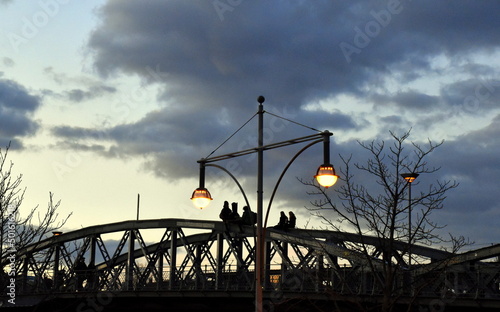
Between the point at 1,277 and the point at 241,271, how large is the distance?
642 inches

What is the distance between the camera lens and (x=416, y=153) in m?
26.2

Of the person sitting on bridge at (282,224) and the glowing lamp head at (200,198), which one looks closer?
the glowing lamp head at (200,198)

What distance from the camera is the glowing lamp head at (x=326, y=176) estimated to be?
1969 centimetres

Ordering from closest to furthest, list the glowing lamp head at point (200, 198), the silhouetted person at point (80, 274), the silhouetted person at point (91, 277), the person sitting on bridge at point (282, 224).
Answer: the glowing lamp head at point (200, 198) < the person sitting on bridge at point (282, 224) < the silhouetted person at point (91, 277) < the silhouetted person at point (80, 274)

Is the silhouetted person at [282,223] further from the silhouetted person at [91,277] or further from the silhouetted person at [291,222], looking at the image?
the silhouetted person at [91,277]

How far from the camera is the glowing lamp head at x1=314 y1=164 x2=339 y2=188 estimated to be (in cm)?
1969

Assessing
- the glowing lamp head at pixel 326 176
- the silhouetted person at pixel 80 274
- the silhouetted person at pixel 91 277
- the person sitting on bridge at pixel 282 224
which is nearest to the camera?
the glowing lamp head at pixel 326 176

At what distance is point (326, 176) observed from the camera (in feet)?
64.6

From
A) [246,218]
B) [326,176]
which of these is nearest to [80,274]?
[246,218]

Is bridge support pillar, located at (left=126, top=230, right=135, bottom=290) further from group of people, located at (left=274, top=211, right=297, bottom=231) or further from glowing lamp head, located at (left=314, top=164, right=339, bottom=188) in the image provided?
glowing lamp head, located at (left=314, top=164, right=339, bottom=188)

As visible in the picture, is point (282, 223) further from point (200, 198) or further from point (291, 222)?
point (200, 198)

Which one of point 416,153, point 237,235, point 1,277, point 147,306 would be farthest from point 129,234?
point 416,153

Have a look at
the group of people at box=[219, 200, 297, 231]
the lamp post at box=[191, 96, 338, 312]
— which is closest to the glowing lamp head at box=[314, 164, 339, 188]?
the lamp post at box=[191, 96, 338, 312]

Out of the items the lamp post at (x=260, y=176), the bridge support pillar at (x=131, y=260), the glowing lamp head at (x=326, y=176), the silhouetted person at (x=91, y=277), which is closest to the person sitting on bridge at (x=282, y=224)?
the bridge support pillar at (x=131, y=260)
